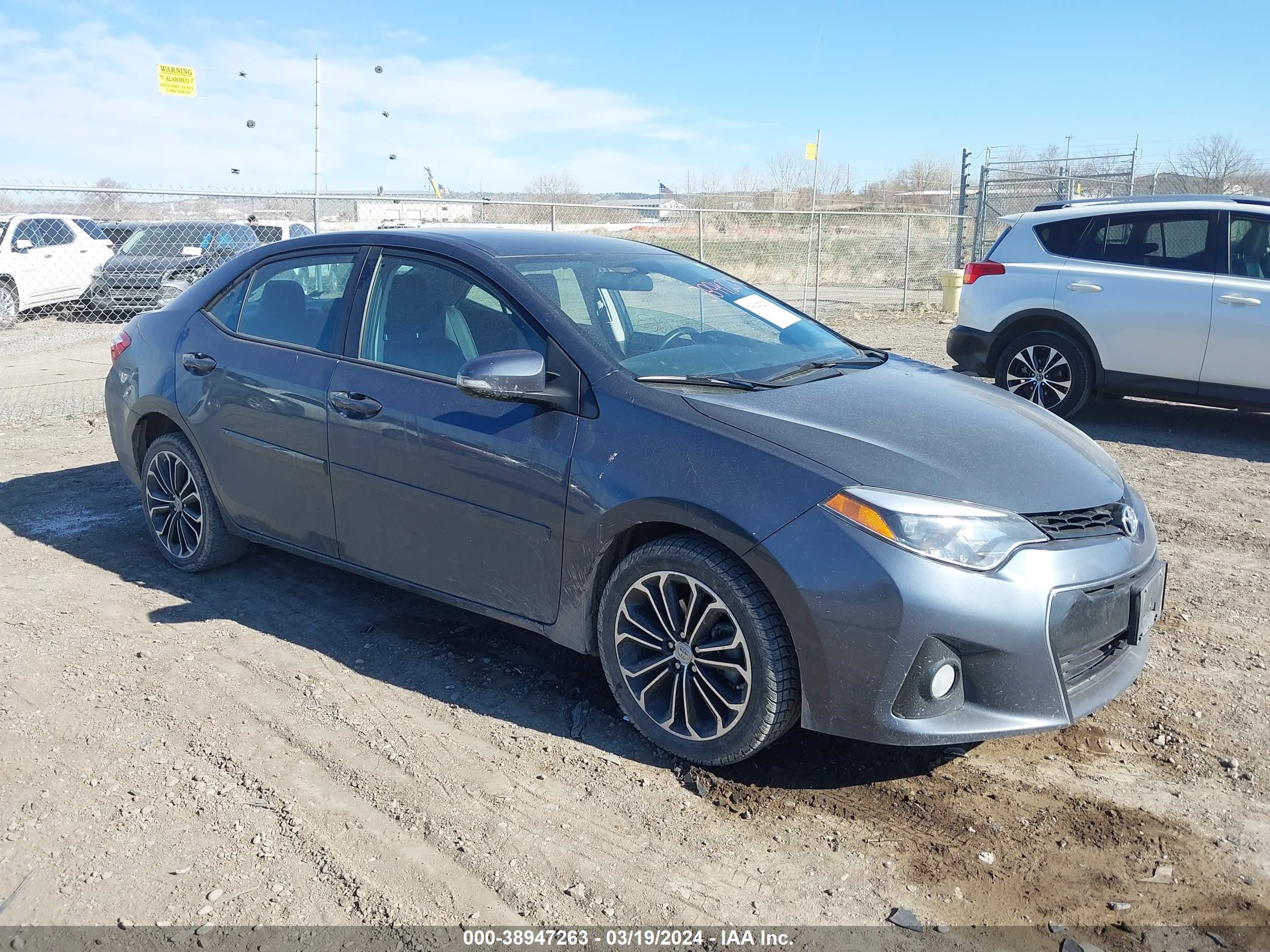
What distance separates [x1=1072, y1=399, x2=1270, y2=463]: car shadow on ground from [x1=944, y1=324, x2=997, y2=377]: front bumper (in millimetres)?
907

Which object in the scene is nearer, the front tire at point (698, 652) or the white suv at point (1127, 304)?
the front tire at point (698, 652)

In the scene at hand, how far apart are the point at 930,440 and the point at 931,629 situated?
28.5 inches

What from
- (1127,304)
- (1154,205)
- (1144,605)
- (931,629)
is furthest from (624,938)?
(1154,205)

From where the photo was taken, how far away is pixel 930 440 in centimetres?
336

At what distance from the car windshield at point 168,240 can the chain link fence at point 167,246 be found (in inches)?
0.9

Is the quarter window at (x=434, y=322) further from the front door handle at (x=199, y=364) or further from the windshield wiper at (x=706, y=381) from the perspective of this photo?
the front door handle at (x=199, y=364)

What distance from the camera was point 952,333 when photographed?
366 inches

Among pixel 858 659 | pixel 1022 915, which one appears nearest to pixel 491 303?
pixel 858 659

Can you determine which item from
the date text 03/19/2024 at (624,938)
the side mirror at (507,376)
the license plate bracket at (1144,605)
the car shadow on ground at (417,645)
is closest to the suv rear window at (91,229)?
the car shadow on ground at (417,645)

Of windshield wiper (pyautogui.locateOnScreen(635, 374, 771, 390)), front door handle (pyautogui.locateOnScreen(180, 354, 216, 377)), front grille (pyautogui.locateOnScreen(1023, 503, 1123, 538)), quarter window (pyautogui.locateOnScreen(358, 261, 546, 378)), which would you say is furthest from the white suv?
front door handle (pyautogui.locateOnScreen(180, 354, 216, 377))

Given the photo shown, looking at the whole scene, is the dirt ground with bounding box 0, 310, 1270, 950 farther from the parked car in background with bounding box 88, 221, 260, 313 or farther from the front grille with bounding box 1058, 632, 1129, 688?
the parked car in background with bounding box 88, 221, 260, 313

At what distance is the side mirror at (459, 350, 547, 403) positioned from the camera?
3486 millimetres

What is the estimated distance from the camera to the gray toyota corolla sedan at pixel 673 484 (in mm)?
2988

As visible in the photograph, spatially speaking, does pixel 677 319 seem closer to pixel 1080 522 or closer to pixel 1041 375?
pixel 1080 522
